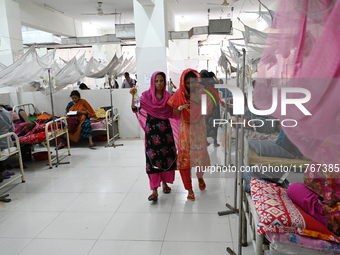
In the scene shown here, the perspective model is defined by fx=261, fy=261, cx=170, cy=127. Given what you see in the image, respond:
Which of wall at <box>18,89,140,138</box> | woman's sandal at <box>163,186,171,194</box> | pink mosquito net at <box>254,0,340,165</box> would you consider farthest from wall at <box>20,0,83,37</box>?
pink mosquito net at <box>254,0,340,165</box>

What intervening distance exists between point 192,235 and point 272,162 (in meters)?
0.93

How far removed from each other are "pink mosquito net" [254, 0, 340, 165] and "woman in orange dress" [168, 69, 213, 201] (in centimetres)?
138

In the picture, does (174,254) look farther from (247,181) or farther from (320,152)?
(320,152)

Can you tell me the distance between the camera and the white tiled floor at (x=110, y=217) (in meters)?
2.06

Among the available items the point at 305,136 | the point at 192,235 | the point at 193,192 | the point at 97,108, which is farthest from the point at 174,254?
the point at 97,108

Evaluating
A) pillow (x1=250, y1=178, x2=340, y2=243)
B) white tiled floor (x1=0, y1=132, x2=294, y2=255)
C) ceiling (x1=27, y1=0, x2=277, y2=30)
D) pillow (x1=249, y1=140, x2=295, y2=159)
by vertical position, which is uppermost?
ceiling (x1=27, y1=0, x2=277, y2=30)

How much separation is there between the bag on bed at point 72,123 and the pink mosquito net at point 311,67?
4.60 meters

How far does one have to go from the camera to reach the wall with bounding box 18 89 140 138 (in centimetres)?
581

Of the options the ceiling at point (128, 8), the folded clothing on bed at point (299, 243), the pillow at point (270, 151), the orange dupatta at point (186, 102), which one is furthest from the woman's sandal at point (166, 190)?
the ceiling at point (128, 8)

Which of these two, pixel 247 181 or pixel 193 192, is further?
pixel 193 192

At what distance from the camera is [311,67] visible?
92cm

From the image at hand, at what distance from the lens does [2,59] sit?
564 cm

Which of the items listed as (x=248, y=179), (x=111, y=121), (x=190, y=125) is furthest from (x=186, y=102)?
(x=111, y=121)

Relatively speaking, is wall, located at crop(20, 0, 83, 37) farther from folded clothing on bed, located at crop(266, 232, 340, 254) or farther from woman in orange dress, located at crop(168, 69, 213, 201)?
folded clothing on bed, located at crop(266, 232, 340, 254)
